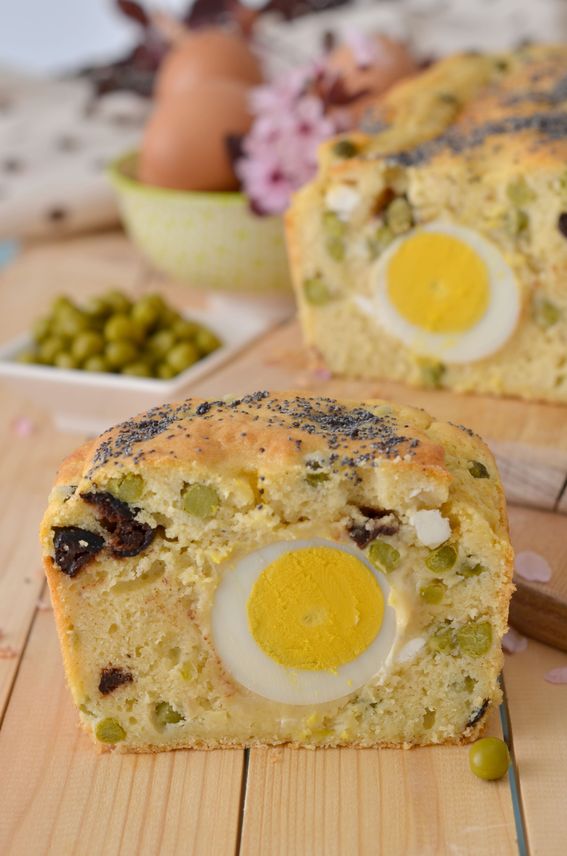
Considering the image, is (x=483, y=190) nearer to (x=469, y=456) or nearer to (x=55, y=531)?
(x=469, y=456)

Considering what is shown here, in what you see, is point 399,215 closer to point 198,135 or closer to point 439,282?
point 439,282

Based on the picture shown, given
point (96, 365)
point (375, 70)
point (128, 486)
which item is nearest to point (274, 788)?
point (128, 486)

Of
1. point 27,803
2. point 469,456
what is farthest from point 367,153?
point 27,803

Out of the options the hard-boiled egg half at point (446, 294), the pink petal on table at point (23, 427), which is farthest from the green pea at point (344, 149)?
the pink petal on table at point (23, 427)

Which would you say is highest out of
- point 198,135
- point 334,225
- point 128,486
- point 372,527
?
point 128,486

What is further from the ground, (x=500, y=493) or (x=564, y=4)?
(x=500, y=493)

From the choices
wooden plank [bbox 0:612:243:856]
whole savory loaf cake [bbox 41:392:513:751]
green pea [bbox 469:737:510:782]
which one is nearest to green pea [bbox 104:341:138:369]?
whole savory loaf cake [bbox 41:392:513:751]
